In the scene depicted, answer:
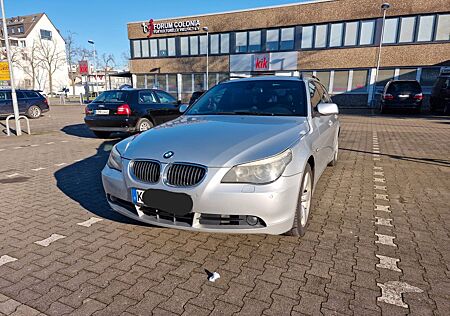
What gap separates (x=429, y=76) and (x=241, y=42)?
15092mm

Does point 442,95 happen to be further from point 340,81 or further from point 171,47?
point 171,47

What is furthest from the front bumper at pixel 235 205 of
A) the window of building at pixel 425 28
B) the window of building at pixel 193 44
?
the window of building at pixel 193 44

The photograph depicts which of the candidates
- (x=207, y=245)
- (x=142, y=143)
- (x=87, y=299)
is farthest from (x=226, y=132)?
(x=87, y=299)

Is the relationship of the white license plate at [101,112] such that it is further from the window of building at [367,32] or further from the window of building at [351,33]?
the window of building at [367,32]

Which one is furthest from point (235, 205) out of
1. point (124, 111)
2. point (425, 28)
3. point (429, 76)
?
point (425, 28)

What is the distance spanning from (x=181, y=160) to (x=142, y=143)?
0.68m

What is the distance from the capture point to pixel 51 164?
6434mm

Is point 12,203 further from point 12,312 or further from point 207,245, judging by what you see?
point 207,245

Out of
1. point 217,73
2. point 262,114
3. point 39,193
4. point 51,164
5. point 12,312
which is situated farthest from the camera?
point 217,73

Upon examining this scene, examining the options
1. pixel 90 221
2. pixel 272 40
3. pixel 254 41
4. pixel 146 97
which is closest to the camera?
pixel 90 221

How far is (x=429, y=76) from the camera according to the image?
22000mm

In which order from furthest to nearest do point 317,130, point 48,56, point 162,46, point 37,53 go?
point 37,53 < point 48,56 < point 162,46 < point 317,130

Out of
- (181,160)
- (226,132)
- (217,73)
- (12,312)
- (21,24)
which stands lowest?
(12,312)

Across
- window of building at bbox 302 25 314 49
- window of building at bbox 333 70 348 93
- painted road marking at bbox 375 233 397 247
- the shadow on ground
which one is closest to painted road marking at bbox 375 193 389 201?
painted road marking at bbox 375 233 397 247
